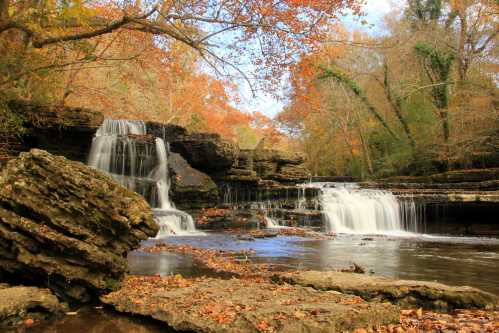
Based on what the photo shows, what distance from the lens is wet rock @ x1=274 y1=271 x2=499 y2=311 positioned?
17.9 feet

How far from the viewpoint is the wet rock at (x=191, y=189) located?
16734 mm

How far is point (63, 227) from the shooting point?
5434mm

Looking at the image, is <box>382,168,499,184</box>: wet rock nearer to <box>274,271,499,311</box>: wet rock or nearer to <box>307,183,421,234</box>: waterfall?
<box>307,183,421,234</box>: waterfall

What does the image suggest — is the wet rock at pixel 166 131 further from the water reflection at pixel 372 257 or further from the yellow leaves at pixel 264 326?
the yellow leaves at pixel 264 326

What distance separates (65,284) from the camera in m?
5.30

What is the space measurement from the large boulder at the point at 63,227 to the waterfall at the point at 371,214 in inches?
496

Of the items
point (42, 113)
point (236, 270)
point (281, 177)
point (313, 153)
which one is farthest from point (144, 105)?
point (236, 270)

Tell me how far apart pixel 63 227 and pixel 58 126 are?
12197 millimetres

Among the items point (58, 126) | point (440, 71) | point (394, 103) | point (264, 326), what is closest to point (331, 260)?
point (264, 326)

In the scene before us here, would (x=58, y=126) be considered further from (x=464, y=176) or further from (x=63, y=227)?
(x=464, y=176)

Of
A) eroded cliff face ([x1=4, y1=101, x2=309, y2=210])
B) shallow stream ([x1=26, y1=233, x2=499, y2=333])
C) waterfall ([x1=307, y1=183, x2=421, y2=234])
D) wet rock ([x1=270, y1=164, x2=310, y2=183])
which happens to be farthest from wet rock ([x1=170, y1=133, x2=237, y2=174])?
shallow stream ([x1=26, y1=233, x2=499, y2=333])

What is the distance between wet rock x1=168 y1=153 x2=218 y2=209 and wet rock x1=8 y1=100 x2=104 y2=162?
368 cm

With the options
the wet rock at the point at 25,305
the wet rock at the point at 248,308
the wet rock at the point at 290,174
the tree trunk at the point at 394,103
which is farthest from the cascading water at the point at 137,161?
the tree trunk at the point at 394,103

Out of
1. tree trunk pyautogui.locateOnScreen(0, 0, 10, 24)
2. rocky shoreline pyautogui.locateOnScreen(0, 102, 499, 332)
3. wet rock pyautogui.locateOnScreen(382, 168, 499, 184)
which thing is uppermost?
tree trunk pyautogui.locateOnScreen(0, 0, 10, 24)
